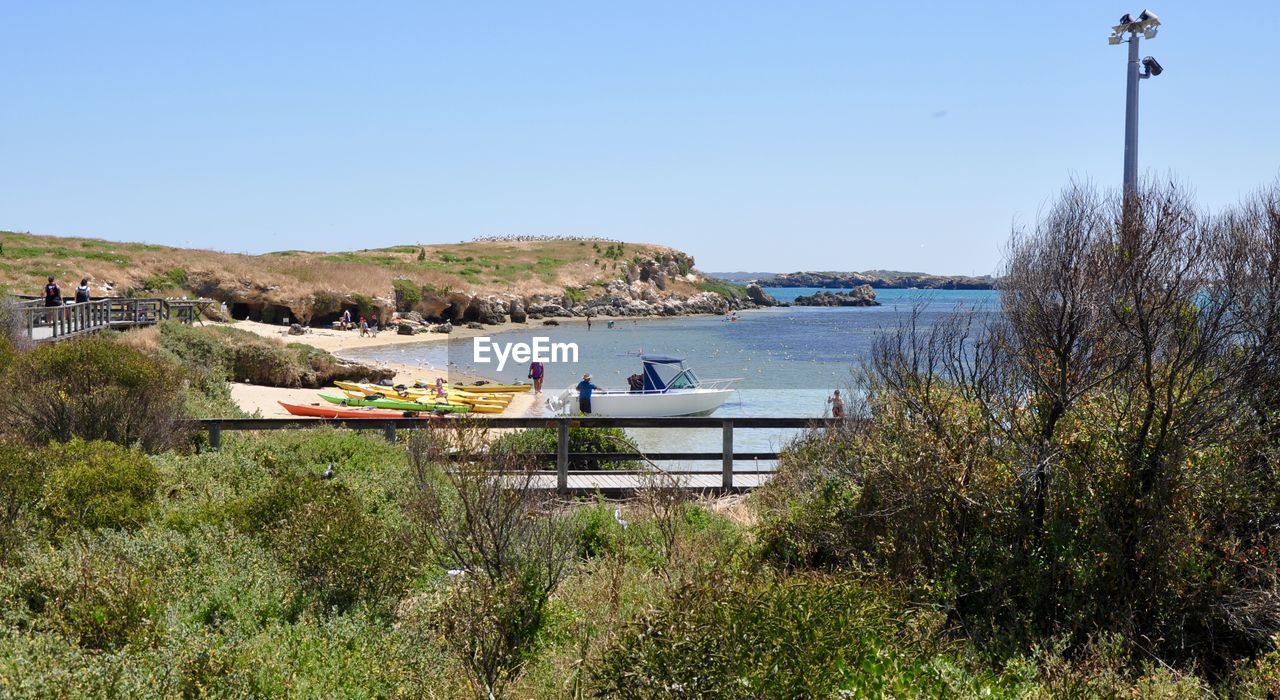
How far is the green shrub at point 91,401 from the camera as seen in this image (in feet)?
39.7

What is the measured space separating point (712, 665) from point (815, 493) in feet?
15.7

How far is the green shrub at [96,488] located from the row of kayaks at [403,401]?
13548 millimetres

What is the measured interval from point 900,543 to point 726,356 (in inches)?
2324

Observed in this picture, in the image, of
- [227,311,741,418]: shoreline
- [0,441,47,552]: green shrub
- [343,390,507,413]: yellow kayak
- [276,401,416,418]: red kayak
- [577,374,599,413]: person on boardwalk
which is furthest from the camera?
[343,390,507,413]: yellow kayak

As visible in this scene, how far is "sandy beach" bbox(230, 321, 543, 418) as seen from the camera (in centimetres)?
2673

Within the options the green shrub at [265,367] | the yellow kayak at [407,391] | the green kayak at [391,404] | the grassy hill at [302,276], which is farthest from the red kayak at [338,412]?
the grassy hill at [302,276]

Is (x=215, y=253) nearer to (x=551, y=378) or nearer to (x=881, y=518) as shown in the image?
(x=551, y=378)

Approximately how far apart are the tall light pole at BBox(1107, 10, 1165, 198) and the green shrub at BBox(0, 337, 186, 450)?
430 inches

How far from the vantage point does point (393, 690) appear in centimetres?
529

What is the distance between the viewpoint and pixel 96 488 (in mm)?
8477

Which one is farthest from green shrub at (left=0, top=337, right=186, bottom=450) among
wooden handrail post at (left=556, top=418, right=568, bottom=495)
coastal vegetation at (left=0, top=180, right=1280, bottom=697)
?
wooden handrail post at (left=556, top=418, right=568, bottom=495)

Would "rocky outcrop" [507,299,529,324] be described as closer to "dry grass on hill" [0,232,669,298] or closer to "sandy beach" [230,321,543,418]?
"sandy beach" [230,321,543,418]

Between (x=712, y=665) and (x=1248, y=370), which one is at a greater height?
(x=1248, y=370)

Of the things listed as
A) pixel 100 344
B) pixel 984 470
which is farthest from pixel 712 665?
pixel 100 344
